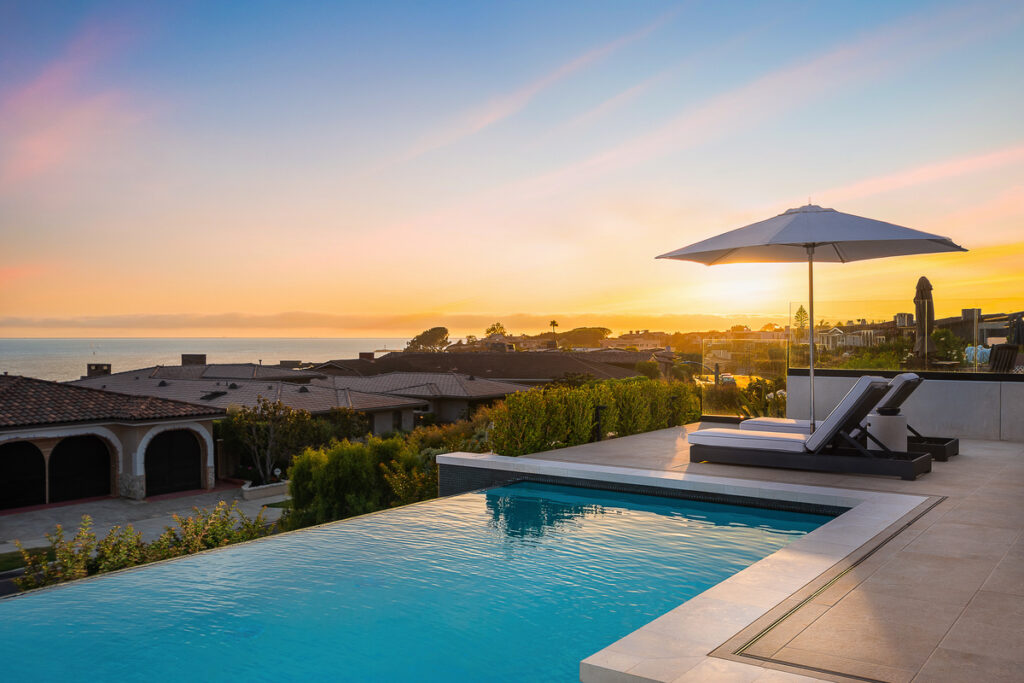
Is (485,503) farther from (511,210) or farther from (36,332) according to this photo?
(36,332)

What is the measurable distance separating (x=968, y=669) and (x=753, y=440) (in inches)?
232

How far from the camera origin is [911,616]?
12.2ft

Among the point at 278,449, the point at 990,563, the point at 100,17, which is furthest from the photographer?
the point at 278,449

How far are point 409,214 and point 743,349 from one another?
1599cm

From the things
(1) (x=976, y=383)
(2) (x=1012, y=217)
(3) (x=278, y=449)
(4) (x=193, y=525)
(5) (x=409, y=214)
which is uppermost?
(5) (x=409, y=214)

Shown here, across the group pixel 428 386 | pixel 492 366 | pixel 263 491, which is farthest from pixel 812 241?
pixel 492 366

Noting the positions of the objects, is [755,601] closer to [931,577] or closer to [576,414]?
[931,577]

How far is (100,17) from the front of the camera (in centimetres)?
1852

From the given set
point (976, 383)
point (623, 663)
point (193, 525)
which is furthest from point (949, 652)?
point (976, 383)

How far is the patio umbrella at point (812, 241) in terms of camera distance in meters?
8.02

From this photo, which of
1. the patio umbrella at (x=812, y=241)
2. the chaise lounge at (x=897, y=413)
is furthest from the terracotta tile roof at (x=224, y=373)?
the chaise lounge at (x=897, y=413)

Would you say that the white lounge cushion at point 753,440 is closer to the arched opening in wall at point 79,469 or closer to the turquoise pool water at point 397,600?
the turquoise pool water at point 397,600

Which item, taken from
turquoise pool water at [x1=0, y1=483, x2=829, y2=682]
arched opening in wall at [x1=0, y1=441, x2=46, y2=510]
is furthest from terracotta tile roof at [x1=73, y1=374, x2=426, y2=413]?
turquoise pool water at [x1=0, y1=483, x2=829, y2=682]

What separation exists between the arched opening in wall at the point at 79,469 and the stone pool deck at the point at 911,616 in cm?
3069
